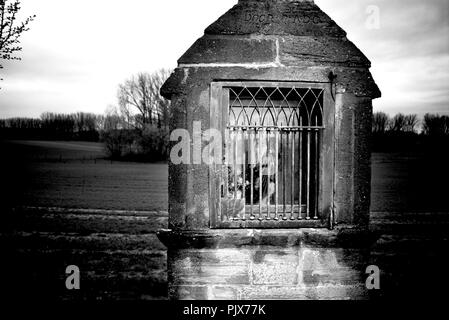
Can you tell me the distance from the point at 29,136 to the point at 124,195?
166 feet

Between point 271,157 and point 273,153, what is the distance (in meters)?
0.06

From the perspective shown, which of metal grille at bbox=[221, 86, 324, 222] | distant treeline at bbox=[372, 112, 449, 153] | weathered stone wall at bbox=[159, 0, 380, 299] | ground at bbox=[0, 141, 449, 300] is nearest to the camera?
weathered stone wall at bbox=[159, 0, 380, 299]

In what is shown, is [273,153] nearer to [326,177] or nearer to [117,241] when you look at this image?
[326,177]

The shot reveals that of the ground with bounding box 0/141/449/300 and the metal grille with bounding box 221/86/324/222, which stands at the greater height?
the metal grille with bounding box 221/86/324/222

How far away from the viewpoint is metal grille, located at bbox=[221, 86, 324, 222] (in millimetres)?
3805

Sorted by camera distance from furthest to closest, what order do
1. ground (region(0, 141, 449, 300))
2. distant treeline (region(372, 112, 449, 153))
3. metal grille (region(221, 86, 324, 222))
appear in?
distant treeline (region(372, 112, 449, 153))
ground (region(0, 141, 449, 300))
metal grille (region(221, 86, 324, 222))

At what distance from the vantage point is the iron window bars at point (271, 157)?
377 cm

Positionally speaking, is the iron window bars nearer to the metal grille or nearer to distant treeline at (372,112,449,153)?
the metal grille

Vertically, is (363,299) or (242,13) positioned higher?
(242,13)

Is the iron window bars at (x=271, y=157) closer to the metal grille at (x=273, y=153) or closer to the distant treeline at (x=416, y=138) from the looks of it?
the metal grille at (x=273, y=153)

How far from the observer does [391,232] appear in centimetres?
912

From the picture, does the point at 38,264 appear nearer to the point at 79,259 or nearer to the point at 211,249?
the point at 79,259

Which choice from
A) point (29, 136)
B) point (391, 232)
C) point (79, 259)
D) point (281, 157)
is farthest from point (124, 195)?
point (29, 136)

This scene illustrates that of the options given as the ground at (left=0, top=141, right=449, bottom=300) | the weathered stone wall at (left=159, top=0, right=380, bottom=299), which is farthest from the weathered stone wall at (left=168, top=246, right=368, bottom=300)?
the ground at (left=0, top=141, right=449, bottom=300)
